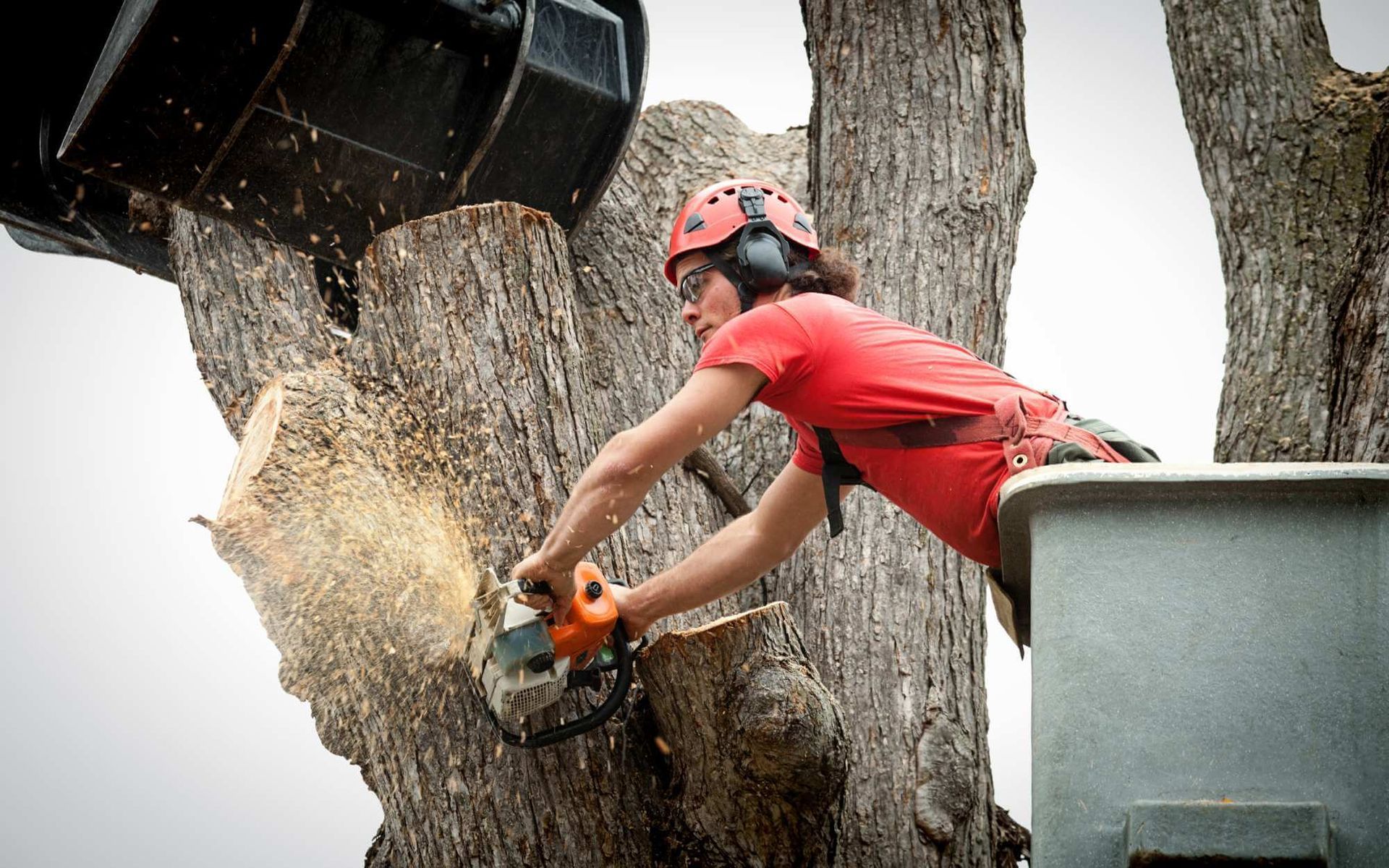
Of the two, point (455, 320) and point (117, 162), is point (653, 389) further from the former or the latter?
point (117, 162)

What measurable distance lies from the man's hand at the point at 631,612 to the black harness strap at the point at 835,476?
1.66 feet

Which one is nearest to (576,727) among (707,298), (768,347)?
(768,347)

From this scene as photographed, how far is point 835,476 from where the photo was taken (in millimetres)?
2865

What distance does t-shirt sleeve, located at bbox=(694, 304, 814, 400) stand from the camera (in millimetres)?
2527

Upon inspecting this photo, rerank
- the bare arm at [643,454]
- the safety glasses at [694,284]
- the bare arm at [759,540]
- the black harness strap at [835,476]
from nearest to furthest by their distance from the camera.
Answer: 1. the bare arm at [643,454]
2. the black harness strap at [835,476]
3. the bare arm at [759,540]
4. the safety glasses at [694,284]

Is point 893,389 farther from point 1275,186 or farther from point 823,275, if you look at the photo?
point 1275,186

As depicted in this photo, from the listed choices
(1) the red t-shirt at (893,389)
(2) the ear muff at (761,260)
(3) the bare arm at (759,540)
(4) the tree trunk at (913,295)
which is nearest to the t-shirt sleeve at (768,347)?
(1) the red t-shirt at (893,389)

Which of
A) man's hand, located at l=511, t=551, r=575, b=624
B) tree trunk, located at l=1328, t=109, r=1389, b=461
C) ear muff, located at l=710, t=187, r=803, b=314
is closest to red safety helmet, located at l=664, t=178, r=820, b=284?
ear muff, located at l=710, t=187, r=803, b=314

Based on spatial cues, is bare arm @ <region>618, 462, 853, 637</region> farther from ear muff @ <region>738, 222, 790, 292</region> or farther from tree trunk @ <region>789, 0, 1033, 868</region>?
tree trunk @ <region>789, 0, 1033, 868</region>

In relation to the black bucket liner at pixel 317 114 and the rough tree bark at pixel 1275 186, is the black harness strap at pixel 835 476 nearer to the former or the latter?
the black bucket liner at pixel 317 114

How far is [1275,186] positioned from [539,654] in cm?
337

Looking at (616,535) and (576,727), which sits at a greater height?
(616,535)

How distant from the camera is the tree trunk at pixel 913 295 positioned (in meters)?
3.60

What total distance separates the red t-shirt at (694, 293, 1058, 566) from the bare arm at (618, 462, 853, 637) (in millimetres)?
329
